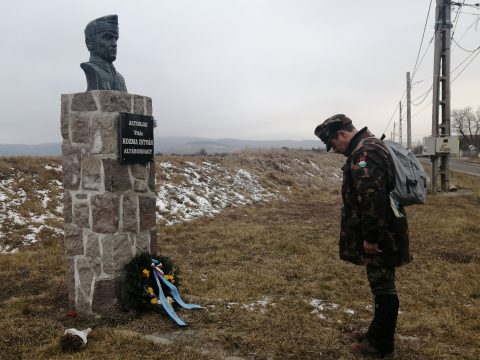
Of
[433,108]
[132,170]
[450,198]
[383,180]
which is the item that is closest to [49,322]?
[132,170]

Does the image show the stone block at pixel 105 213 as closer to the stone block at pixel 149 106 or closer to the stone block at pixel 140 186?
the stone block at pixel 140 186

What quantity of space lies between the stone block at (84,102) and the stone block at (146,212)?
108cm

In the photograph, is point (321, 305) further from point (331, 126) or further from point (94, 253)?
point (94, 253)

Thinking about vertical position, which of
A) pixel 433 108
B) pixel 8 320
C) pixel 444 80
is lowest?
pixel 8 320

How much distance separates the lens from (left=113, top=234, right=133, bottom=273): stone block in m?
4.07

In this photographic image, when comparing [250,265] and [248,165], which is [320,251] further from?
[248,165]

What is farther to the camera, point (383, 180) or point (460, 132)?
point (460, 132)

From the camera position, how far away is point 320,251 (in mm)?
7047

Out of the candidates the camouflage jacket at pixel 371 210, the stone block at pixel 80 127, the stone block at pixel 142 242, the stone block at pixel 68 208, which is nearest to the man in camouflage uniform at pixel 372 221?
the camouflage jacket at pixel 371 210

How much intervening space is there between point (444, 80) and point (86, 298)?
1480cm

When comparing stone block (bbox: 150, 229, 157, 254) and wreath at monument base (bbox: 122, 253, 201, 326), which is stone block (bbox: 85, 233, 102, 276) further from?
stone block (bbox: 150, 229, 157, 254)

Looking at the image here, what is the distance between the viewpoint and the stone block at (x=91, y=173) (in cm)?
403

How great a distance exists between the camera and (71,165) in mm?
4215

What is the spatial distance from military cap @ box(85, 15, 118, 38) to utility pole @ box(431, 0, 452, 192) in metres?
13.4
